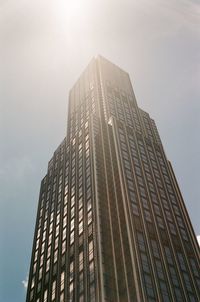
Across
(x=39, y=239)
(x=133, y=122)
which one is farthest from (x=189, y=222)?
(x=133, y=122)

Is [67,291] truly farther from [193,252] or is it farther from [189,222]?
[189,222]

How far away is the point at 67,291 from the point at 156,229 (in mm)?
24867

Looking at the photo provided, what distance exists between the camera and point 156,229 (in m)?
89.9

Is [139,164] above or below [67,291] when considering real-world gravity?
above

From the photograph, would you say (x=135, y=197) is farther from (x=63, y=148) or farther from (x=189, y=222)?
(x=63, y=148)

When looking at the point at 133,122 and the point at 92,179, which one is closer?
the point at 92,179

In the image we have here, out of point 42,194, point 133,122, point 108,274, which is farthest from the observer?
point 133,122

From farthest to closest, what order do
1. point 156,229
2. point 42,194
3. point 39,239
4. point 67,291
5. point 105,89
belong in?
point 105,89 → point 42,194 → point 39,239 → point 156,229 → point 67,291

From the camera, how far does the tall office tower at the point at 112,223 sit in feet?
246

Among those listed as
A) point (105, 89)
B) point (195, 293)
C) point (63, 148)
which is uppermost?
point (105, 89)

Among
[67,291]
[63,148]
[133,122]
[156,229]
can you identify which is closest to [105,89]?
[133,122]

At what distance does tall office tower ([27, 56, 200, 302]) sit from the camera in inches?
2955

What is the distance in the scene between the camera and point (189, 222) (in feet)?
338

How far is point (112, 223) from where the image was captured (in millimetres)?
86188
